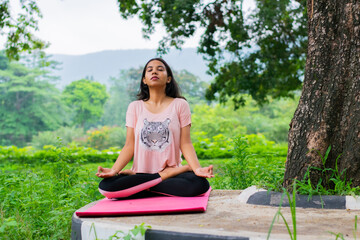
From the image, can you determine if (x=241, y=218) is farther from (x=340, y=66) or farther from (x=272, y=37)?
(x=272, y=37)

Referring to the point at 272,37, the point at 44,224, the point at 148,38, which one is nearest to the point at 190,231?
the point at 44,224

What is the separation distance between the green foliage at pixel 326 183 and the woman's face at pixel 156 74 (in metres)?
1.41

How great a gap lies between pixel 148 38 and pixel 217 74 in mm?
3282

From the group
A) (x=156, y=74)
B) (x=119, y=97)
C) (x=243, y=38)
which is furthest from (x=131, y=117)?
(x=119, y=97)

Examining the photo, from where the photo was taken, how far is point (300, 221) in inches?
92.9

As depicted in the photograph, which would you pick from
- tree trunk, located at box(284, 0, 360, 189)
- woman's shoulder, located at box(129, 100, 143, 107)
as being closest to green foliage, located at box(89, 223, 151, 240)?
tree trunk, located at box(284, 0, 360, 189)

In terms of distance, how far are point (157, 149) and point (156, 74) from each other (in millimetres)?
647

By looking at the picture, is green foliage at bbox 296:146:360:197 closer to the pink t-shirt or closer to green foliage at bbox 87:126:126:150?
the pink t-shirt

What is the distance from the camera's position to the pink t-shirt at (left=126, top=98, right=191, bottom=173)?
11.1ft

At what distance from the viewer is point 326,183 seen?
9.74 ft

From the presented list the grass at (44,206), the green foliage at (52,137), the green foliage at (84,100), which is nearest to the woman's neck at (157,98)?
the grass at (44,206)

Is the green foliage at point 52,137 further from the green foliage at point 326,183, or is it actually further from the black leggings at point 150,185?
the green foliage at point 326,183

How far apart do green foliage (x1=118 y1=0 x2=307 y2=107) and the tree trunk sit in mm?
5341

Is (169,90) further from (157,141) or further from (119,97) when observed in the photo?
(119,97)
